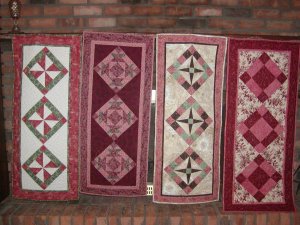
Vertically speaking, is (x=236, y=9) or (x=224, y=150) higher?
(x=236, y=9)

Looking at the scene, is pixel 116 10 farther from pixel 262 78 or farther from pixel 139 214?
pixel 139 214

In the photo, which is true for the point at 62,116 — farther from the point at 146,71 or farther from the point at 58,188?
the point at 146,71

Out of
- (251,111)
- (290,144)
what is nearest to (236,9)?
(251,111)

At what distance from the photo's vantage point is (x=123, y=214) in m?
1.72

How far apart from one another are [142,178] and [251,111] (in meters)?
1.00

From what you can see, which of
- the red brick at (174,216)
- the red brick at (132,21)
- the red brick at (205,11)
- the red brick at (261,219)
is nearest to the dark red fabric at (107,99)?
the red brick at (132,21)

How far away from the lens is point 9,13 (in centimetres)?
187

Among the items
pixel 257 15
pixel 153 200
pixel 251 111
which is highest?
pixel 257 15

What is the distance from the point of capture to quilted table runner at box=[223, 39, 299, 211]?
1.80m

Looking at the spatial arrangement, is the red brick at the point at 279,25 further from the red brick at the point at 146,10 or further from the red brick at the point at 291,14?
the red brick at the point at 146,10

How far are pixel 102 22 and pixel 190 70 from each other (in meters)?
0.81

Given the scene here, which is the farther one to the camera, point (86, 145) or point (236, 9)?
point (236, 9)

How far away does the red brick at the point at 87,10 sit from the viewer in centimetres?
188

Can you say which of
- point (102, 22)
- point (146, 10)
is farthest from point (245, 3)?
point (102, 22)
